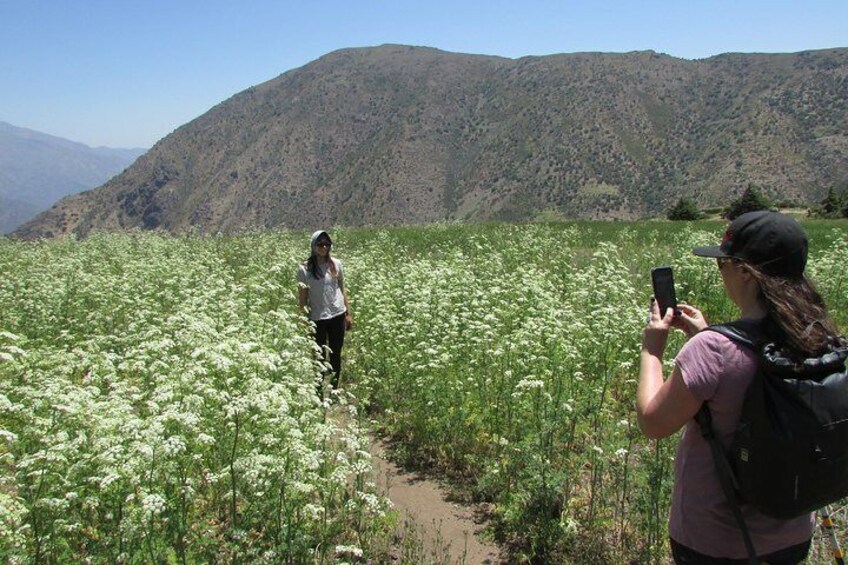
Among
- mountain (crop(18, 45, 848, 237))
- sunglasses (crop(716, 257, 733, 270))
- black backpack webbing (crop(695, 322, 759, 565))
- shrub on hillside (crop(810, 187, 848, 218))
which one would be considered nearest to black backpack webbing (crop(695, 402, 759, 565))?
black backpack webbing (crop(695, 322, 759, 565))

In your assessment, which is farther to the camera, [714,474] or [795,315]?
[714,474]

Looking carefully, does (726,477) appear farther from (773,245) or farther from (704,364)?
(773,245)

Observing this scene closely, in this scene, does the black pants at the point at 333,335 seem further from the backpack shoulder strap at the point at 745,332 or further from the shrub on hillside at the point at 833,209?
the shrub on hillside at the point at 833,209

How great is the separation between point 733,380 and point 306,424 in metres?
3.22

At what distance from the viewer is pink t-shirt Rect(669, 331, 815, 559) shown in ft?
7.34

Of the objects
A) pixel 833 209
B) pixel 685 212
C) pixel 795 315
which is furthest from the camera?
pixel 685 212

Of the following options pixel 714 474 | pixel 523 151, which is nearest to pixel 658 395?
pixel 714 474

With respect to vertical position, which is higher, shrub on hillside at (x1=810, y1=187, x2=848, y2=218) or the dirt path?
shrub on hillside at (x1=810, y1=187, x2=848, y2=218)

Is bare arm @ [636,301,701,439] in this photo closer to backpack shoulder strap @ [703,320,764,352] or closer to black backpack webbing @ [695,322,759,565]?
black backpack webbing @ [695,322,759,565]

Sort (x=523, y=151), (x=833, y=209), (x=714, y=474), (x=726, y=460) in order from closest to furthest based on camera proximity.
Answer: (x=726, y=460) < (x=714, y=474) < (x=833, y=209) < (x=523, y=151)

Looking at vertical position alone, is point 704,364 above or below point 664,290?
below

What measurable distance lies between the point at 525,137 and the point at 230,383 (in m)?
147

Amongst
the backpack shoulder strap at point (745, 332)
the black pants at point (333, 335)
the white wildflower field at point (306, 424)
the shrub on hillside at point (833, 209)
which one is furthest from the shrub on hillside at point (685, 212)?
the backpack shoulder strap at point (745, 332)

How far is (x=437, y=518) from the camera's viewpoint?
5.48 meters
